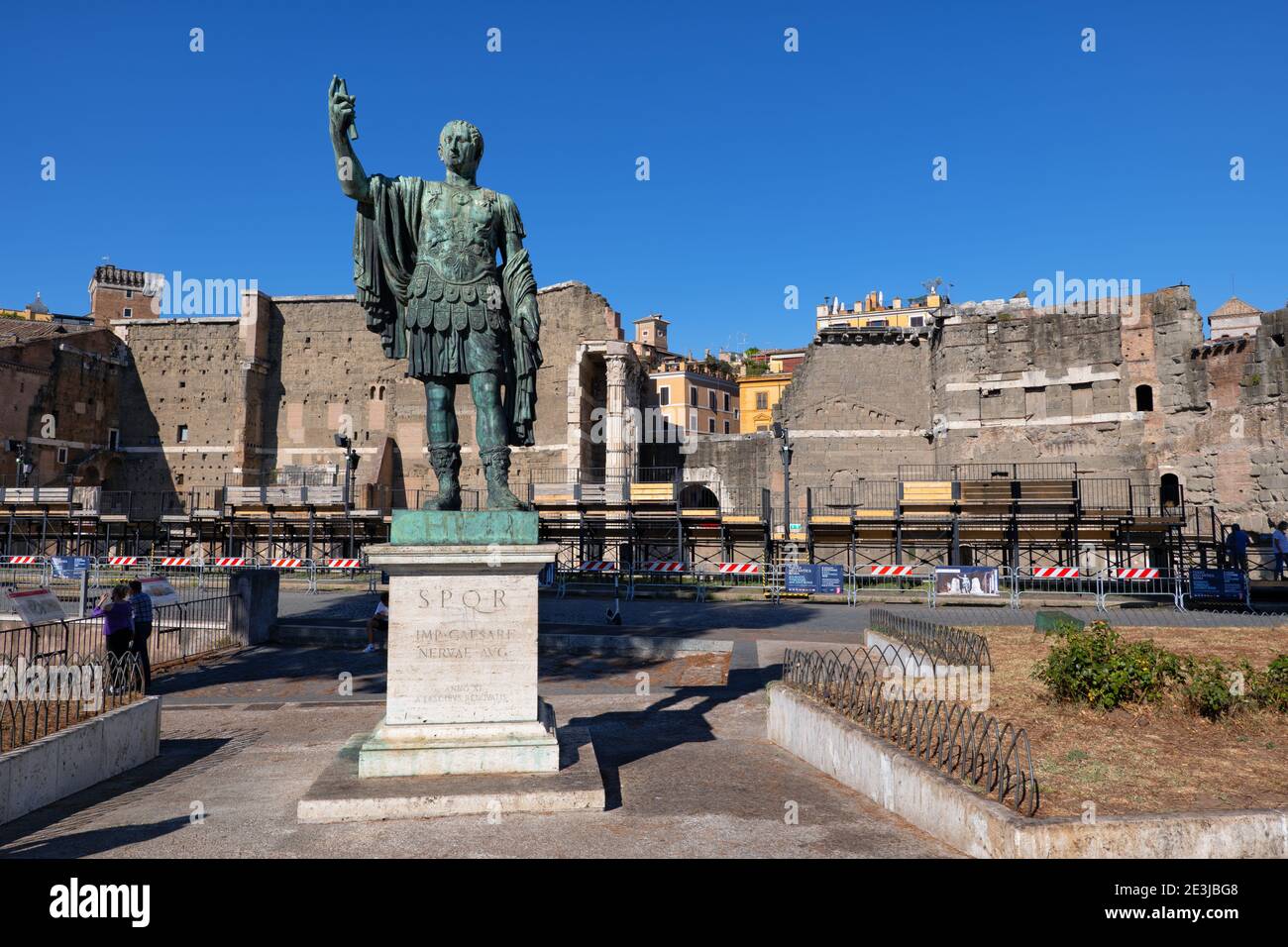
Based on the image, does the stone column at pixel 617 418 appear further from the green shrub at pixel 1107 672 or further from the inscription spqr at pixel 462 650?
the inscription spqr at pixel 462 650

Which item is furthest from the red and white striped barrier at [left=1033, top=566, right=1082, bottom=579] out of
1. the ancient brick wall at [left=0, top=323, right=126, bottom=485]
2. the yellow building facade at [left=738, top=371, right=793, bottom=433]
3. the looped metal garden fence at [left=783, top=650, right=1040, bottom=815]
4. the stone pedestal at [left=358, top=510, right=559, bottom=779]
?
the ancient brick wall at [left=0, top=323, right=126, bottom=485]

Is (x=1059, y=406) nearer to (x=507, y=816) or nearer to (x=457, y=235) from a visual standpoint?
(x=457, y=235)

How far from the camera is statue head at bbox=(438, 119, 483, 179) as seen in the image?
661cm

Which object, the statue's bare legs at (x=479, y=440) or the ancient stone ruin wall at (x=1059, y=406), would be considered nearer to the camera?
the statue's bare legs at (x=479, y=440)

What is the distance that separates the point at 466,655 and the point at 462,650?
4 centimetres

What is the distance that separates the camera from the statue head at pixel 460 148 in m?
6.61

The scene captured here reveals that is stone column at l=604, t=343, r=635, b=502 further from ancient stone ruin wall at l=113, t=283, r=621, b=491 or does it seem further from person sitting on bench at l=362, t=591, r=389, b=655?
person sitting on bench at l=362, t=591, r=389, b=655

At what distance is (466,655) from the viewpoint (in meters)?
5.79

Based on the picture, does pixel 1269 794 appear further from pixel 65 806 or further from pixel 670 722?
pixel 65 806

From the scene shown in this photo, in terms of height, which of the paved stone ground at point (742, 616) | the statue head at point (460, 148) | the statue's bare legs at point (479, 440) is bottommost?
the paved stone ground at point (742, 616)

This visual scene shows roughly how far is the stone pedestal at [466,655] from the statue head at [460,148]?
281 cm

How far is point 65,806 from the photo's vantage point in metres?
5.98

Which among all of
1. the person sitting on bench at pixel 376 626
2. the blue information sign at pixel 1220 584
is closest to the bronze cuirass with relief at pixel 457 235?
the person sitting on bench at pixel 376 626

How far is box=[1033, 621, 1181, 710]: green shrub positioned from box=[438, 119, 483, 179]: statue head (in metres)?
6.42
